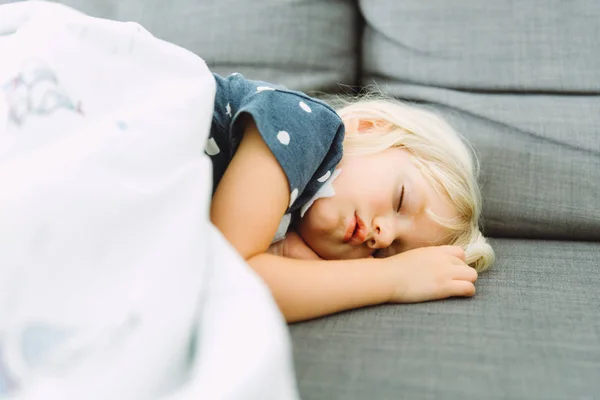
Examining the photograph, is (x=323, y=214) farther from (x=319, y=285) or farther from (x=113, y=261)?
(x=113, y=261)

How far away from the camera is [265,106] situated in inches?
31.0

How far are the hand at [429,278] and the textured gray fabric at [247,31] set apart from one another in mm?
505

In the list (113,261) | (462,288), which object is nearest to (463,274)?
(462,288)

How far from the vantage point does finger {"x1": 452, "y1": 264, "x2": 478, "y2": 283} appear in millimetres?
811

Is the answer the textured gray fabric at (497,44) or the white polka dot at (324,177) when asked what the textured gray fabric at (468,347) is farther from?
the textured gray fabric at (497,44)

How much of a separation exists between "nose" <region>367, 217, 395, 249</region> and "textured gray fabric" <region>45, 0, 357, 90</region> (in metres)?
0.43

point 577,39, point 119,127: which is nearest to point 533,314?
point 119,127

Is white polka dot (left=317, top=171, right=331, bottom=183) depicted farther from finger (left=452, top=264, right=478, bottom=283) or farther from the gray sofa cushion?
the gray sofa cushion

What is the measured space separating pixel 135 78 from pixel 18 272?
277mm

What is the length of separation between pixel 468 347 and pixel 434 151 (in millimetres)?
351

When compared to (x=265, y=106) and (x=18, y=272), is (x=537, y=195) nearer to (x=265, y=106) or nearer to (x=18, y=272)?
(x=265, y=106)

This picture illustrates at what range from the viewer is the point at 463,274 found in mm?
815

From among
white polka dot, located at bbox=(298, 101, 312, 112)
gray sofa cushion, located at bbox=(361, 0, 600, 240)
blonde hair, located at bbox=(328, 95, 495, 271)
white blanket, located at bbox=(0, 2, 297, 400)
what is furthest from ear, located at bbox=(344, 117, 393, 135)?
white blanket, located at bbox=(0, 2, 297, 400)

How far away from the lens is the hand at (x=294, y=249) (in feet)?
3.01
